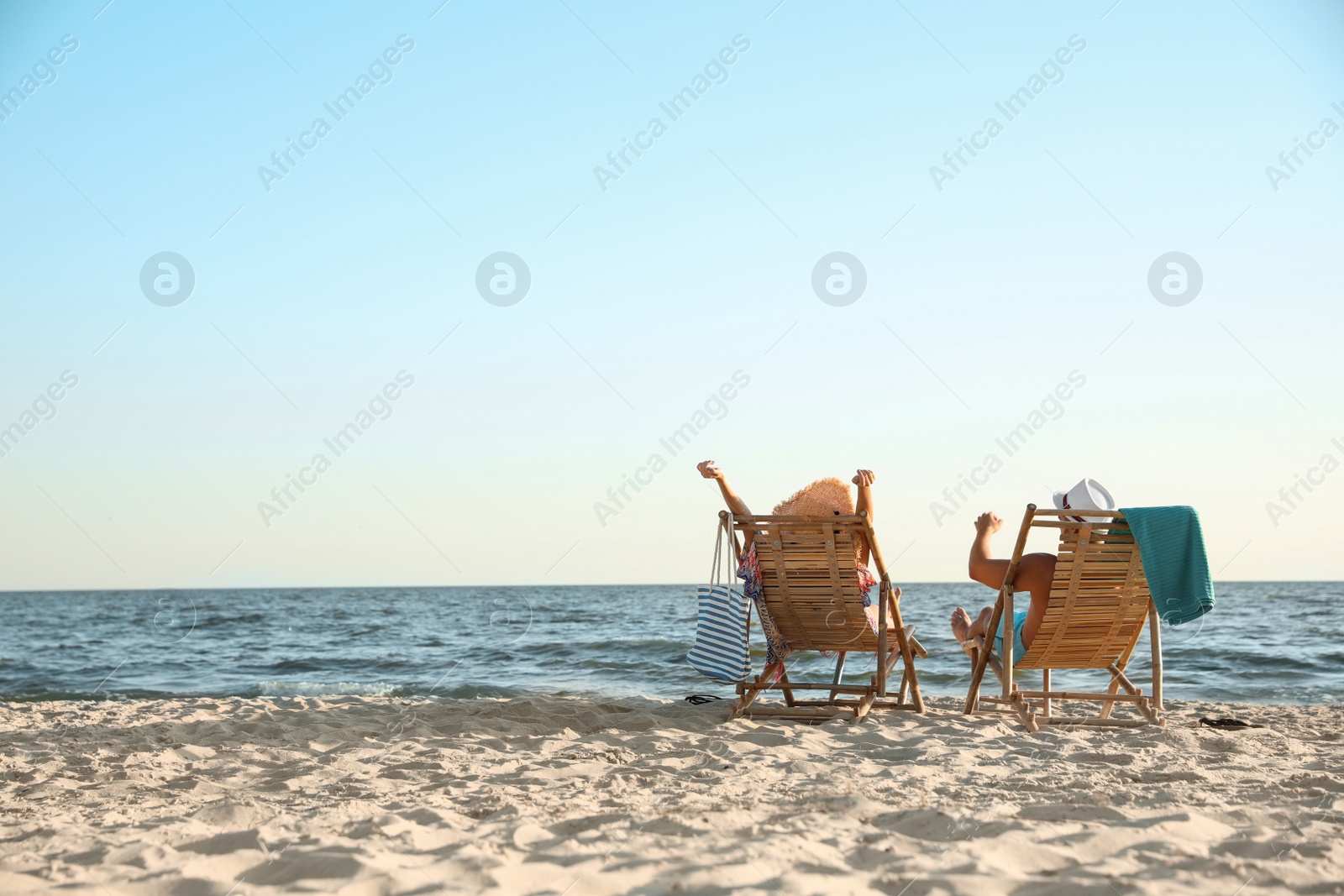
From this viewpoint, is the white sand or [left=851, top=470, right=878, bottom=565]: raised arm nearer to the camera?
the white sand

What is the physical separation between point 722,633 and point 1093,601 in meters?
2.07

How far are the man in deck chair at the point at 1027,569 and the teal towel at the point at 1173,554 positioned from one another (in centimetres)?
30

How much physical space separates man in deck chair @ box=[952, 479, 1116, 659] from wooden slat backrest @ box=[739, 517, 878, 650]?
0.70m

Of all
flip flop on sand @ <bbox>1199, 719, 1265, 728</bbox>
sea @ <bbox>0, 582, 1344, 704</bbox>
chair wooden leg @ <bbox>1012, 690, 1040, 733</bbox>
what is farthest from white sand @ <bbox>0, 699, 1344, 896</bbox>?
sea @ <bbox>0, 582, 1344, 704</bbox>

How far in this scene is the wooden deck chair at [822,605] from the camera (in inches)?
211

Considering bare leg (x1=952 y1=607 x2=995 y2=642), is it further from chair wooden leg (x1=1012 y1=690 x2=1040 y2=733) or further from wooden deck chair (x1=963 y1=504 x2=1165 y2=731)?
chair wooden leg (x1=1012 y1=690 x2=1040 y2=733)

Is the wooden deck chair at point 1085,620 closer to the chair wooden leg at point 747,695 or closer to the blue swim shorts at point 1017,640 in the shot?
the blue swim shorts at point 1017,640

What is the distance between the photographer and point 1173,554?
5.02m

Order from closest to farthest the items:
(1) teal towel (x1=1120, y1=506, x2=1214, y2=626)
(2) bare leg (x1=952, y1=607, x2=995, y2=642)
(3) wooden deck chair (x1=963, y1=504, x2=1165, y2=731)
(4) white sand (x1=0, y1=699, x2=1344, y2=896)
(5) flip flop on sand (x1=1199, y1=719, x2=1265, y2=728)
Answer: (4) white sand (x1=0, y1=699, x2=1344, y2=896)
(1) teal towel (x1=1120, y1=506, x2=1214, y2=626)
(3) wooden deck chair (x1=963, y1=504, x2=1165, y2=731)
(5) flip flop on sand (x1=1199, y1=719, x2=1265, y2=728)
(2) bare leg (x1=952, y1=607, x2=995, y2=642)

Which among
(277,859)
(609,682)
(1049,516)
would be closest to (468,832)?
(277,859)

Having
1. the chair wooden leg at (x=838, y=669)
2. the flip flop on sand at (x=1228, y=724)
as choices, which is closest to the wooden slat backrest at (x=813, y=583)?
the chair wooden leg at (x=838, y=669)

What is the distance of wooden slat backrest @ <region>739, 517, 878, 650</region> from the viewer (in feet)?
17.6

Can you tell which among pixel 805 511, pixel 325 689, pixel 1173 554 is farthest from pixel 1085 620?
pixel 325 689

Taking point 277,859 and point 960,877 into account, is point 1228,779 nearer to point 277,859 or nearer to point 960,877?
point 960,877
